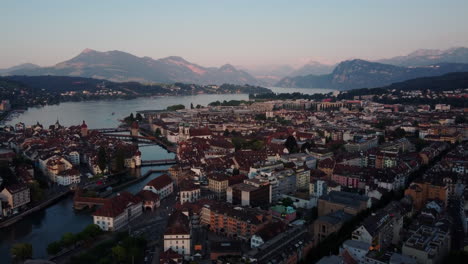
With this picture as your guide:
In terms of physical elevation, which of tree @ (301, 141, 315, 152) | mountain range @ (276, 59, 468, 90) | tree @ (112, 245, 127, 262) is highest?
mountain range @ (276, 59, 468, 90)

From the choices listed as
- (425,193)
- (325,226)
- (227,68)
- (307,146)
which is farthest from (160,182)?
(227,68)

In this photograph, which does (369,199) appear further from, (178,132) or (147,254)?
(178,132)

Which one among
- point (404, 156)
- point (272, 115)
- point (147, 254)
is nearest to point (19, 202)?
point (147, 254)

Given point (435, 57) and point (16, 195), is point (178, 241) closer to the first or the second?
point (16, 195)

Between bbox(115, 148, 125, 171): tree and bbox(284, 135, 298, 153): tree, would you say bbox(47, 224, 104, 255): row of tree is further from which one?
bbox(284, 135, 298, 153): tree

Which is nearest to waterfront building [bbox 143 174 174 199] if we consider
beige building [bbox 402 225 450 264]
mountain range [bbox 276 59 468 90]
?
beige building [bbox 402 225 450 264]

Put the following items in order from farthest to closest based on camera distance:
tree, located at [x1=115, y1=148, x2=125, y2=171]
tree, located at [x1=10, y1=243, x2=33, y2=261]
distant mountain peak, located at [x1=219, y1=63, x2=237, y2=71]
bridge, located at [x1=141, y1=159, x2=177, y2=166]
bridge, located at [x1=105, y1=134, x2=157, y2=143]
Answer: distant mountain peak, located at [x1=219, y1=63, x2=237, y2=71], bridge, located at [x1=105, y1=134, x2=157, y2=143], bridge, located at [x1=141, y1=159, x2=177, y2=166], tree, located at [x1=115, y1=148, x2=125, y2=171], tree, located at [x1=10, y1=243, x2=33, y2=261]

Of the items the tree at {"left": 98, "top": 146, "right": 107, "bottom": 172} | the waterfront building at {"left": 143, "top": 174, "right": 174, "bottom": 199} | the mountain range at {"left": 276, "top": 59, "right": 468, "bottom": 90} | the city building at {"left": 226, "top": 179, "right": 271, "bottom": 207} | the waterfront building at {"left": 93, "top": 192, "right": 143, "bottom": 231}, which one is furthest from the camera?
the mountain range at {"left": 276, "top": 59, "right": 468, "bottom": 90}
